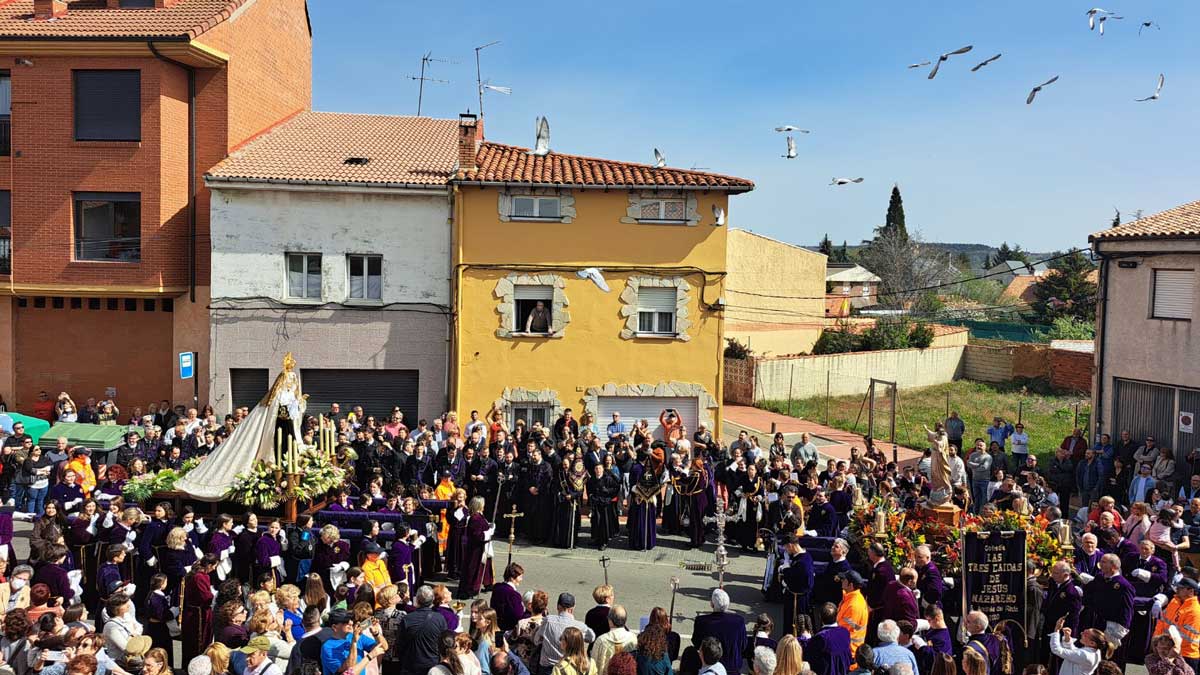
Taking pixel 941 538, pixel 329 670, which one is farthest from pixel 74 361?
pixel 941 538

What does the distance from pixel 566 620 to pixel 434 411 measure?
14.7 metres

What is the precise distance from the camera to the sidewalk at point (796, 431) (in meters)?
26.9

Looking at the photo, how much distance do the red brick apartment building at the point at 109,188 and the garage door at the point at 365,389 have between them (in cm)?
264

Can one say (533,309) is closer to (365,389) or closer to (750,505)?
(365,389)

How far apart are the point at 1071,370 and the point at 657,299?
2191cm

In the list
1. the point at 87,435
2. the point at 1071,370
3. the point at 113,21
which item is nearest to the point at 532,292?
the point at 87,435

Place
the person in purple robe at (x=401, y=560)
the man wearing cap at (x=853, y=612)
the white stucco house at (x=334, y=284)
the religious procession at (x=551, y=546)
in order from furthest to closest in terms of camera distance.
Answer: the white stucco house at (x=334, y=284) → the person in purple robe at (x=401, y=560) → the man wearing cap at (x=853, y=612) → the religious procession at (x=551, y=546)

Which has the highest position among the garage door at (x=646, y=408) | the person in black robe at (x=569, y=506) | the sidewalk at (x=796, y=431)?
the garage door at (x=646, y=408)

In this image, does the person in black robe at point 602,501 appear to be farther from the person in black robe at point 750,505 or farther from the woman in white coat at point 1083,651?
the woman in white coat at point 1083,651

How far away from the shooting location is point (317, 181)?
74.6 ft

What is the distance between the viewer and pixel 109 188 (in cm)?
2308

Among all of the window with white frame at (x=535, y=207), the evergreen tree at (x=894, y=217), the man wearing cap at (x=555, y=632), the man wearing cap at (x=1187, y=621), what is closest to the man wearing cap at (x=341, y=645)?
the man wearing cap at (x=555, y=632)

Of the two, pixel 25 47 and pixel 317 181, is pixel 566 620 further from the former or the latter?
pixel 25 47

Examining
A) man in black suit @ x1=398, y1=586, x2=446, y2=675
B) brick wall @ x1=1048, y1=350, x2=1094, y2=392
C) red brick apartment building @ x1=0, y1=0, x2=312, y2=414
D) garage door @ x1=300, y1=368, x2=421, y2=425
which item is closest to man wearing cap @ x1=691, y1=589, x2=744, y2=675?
man in black suit @ x1=398, y1=586, x2=446, y2=675
